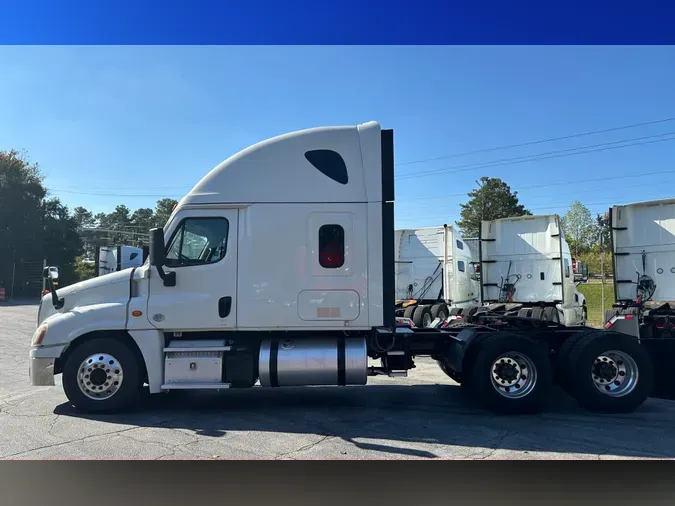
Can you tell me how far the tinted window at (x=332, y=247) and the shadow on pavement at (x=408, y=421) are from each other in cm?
203

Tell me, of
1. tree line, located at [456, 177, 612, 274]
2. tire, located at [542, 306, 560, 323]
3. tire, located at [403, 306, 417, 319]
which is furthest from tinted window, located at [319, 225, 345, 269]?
tree line, located at [456, 177, 612, 274]

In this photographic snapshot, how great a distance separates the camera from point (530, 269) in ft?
47.6

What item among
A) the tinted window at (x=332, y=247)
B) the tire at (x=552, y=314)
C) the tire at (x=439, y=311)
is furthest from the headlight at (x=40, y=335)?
the tire at (x=439, y=311)

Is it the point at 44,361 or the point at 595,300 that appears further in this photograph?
the point at 595,300

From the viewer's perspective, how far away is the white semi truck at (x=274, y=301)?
6316 mm

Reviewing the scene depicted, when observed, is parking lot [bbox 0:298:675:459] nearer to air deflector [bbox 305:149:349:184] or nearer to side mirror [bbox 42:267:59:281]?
side mirror [bbox 42:267:59:281]

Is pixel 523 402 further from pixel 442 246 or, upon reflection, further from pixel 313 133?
pixel 442 246

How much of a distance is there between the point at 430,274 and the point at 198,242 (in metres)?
11.7

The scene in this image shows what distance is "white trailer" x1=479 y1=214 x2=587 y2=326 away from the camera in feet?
46.7

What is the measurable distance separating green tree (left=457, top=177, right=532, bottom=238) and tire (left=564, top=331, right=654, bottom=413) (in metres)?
45.0

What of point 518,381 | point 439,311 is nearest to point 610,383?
point 518,381

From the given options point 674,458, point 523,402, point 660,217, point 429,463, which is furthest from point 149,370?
point 660,217

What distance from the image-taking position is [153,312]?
6371mm

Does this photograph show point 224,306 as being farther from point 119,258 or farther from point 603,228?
point 603,228
